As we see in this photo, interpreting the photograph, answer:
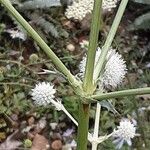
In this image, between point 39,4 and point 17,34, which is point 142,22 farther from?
point 17,34

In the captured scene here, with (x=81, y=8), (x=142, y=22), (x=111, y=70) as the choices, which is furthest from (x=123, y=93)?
(x=142, y=22)

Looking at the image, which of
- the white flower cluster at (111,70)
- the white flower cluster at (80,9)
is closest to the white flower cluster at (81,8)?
the white flower cluster at (80,9)

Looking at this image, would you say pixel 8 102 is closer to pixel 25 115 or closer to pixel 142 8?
pixel 25 115

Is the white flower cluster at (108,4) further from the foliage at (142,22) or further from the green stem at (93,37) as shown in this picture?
the green stem at (93,37)

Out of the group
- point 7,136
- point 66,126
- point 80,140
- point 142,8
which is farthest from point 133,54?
point 80,140

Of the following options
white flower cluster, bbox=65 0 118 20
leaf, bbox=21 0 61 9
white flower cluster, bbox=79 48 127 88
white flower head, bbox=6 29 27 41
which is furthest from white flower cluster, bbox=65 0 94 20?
white flower cluster, bbox=79 48 127 88
